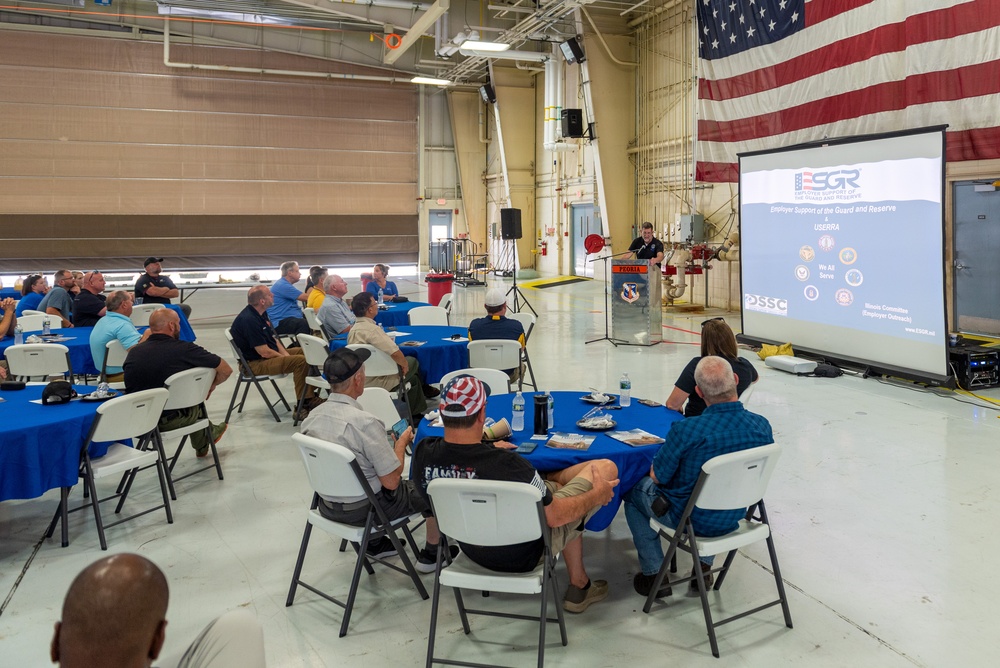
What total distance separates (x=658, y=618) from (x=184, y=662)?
2.25 metres

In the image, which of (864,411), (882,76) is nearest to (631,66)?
(882,76)

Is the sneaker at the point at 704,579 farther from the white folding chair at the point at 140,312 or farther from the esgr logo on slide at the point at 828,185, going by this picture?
the white folding chair at the point at 140,312

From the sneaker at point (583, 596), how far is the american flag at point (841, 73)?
6.65 meters

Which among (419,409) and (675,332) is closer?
(419,409)

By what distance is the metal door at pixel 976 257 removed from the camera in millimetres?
9039

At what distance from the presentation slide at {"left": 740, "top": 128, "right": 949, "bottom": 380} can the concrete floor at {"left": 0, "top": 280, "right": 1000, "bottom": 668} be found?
159cm

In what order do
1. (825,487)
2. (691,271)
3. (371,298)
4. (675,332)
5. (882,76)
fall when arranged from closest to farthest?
(825,487) < (371,298) < (882,76) < (675,332) < (691,271)

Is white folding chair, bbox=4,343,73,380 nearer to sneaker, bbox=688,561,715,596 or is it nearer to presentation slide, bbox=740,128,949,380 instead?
sneaker, bbox=688,561,715,596

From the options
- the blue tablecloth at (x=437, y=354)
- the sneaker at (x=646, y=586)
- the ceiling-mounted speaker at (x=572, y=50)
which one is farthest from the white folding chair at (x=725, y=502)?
the ceiling-mounted speaker at (x=572, y=50)

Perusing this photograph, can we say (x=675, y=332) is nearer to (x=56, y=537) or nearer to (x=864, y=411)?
(x=864, y=411)

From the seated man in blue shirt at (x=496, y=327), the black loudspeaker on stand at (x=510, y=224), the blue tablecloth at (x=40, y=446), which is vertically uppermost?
the black loudspeaker on stand at (x=510, y=224)

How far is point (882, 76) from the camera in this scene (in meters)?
8.48

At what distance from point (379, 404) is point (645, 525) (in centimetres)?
163

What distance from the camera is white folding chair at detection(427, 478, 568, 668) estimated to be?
8.59ft
